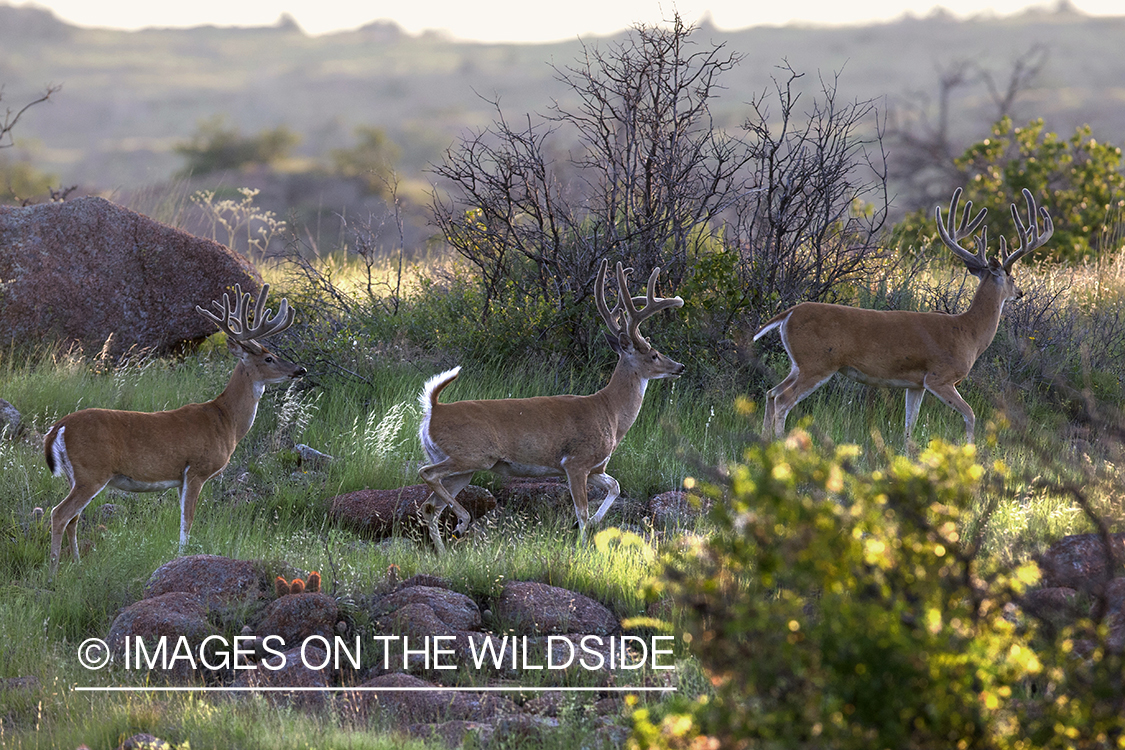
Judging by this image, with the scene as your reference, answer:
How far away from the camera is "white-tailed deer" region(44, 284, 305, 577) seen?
720 cm

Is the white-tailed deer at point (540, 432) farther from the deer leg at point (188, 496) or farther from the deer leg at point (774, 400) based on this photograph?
the deer leg at point (188, 496)

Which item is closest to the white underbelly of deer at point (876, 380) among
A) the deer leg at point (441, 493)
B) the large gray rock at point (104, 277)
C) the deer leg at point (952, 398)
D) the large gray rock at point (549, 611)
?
the deer leg at point (952, 398)

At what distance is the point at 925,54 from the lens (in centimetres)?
9919

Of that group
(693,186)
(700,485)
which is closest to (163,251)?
(693,186)

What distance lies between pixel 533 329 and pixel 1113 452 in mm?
4850

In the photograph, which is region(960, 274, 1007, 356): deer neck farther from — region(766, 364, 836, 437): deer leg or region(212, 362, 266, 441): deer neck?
region(212, 362, 266, 441): deer neck

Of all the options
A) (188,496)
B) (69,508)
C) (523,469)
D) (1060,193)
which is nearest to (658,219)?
(523,469)

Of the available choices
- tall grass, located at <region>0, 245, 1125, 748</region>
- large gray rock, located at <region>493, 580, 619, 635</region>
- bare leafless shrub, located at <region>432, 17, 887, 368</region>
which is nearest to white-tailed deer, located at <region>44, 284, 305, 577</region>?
tall grass, located at <region>0, 245, 1125, 748</region>

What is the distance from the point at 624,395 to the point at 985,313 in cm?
321

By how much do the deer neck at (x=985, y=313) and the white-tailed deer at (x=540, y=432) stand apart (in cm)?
265

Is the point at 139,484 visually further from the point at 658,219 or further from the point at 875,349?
the point at 658,219

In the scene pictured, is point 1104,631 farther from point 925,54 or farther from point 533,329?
point 925,54

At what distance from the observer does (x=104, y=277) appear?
1188cm

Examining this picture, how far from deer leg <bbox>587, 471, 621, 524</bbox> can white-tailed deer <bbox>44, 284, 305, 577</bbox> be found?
2.21 m
